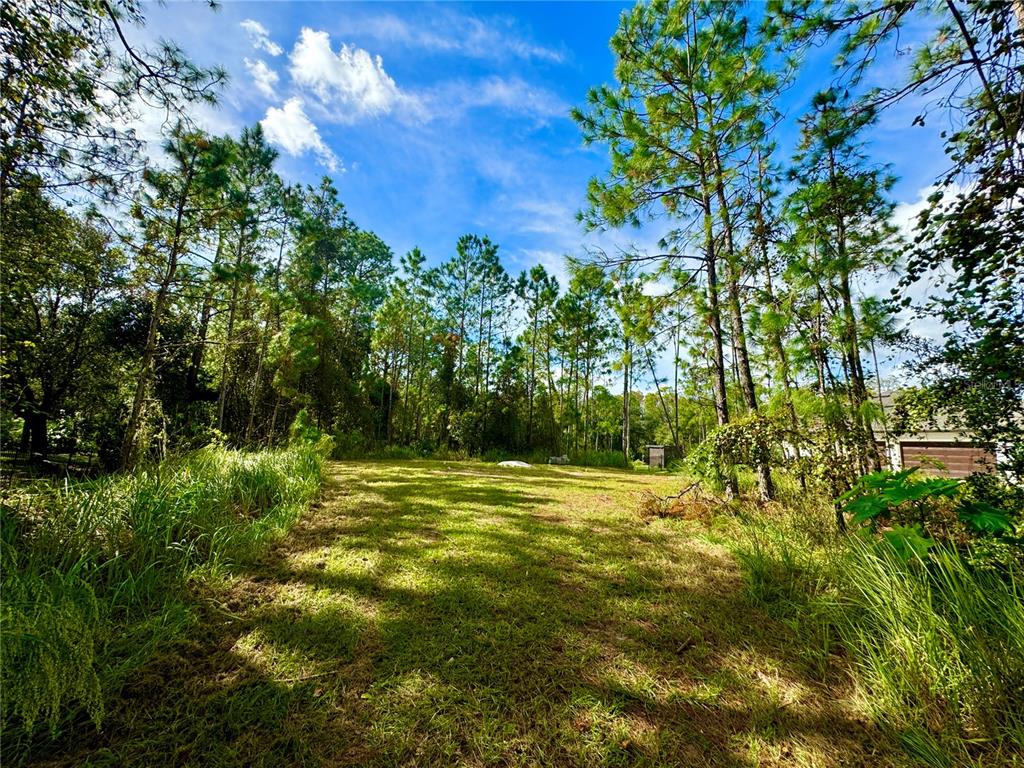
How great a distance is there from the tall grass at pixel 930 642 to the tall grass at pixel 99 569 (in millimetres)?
2912

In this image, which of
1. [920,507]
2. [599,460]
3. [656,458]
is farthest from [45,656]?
[656,458]

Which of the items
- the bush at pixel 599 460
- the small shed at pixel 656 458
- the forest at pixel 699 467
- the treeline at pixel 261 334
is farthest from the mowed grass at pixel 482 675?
the small shed at pixel 656 458

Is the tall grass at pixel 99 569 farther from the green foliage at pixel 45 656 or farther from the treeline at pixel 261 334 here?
the treeline at pixel 261 334

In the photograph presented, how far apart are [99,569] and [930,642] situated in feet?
12.9

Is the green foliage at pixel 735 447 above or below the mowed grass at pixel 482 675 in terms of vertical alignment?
above

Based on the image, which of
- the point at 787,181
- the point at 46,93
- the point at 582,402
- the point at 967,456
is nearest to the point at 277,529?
the point at 46,93

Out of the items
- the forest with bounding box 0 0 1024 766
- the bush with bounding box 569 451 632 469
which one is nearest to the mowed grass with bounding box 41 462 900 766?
the forest with bounding box 0 0 1024 766

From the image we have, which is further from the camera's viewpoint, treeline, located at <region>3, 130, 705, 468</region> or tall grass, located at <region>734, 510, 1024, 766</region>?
treeline, located at <region>3, 130, 705, 468</region>

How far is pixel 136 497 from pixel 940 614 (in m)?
4.61

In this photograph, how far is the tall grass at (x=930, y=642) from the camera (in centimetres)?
121

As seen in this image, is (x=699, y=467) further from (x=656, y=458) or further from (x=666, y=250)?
(x=656, y=458)

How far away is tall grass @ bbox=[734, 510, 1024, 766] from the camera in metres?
1.21

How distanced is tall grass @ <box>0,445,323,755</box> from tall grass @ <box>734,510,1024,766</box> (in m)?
2.91

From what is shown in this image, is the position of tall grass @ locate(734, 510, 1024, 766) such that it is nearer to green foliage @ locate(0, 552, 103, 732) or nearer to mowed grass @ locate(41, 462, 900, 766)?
mowed grass @ locate(41, 462, 900, 766)
